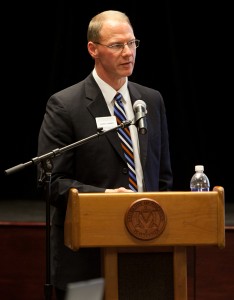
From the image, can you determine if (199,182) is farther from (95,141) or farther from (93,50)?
(93,50)

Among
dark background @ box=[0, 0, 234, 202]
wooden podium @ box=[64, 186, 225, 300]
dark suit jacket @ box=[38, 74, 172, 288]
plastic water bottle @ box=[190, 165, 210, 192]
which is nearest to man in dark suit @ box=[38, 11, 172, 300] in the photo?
dark suit jacket @ box=[38, 74, 172, 288]

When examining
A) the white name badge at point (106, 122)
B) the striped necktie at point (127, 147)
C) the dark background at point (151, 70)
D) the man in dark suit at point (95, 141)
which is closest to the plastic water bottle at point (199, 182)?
the man in dark suit at point (95, 141)

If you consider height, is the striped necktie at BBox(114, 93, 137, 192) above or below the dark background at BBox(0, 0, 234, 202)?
below

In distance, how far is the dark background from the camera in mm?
5621

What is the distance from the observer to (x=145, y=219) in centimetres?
258

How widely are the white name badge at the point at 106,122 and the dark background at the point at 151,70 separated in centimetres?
265

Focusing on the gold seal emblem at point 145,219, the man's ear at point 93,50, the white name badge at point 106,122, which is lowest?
the gold seal emblem at point 145,219

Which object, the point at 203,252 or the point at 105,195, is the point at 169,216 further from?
the point at 203,252

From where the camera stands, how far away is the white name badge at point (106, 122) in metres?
2.89

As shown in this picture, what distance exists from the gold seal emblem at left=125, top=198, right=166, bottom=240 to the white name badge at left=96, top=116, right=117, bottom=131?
1.42 feet

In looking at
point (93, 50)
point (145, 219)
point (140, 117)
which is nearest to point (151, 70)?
point (93, 50)

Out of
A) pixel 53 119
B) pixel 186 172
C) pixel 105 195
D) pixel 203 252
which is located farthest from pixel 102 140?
pixel 186 172

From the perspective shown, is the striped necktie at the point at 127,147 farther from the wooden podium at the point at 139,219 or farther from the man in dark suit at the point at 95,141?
the wooden podium at the point at 139,219

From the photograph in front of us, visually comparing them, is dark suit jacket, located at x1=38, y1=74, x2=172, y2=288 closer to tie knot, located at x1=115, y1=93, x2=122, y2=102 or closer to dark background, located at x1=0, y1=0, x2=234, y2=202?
tie knot, located at x1=115, y1=93, x2=122, y2=102
